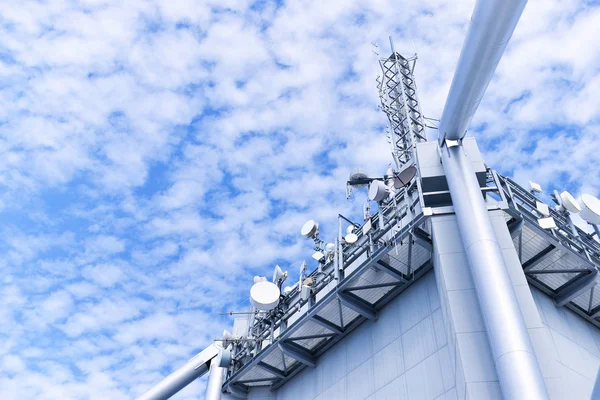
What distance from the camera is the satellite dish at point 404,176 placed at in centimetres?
2502

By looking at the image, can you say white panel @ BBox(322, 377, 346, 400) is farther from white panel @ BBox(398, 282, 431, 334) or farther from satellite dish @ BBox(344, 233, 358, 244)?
satellite dish @ BBox(344, 233, 358, 244)

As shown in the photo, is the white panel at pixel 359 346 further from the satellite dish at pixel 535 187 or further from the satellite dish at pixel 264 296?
the satellite dish at pixel 535 187

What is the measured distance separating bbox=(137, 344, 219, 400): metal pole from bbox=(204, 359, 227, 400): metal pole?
66 cm

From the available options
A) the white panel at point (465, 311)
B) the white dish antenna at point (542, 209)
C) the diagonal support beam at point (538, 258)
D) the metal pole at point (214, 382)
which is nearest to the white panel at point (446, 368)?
the white panel at point (465, 311)

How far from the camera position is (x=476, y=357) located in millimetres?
14547

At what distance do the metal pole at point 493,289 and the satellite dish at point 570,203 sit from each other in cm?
743

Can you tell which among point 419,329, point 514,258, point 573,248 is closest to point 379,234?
point 419,329

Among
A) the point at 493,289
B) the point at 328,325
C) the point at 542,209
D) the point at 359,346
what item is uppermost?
the point at 542,209

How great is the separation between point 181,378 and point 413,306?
14019 millimetres

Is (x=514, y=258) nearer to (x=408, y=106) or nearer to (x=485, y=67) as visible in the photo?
(x=485, y=67)

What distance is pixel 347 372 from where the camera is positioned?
22188 mm

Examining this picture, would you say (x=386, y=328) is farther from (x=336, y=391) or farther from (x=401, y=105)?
(x=401, y=105)

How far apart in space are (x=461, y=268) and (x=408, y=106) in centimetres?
1683

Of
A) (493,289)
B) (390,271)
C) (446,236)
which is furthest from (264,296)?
(493,289)
